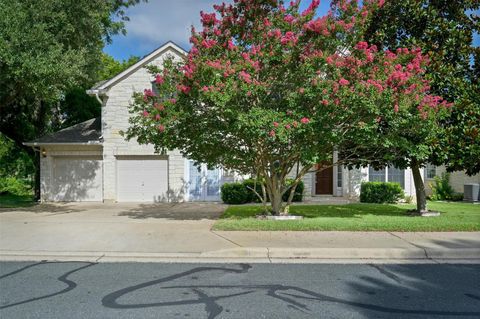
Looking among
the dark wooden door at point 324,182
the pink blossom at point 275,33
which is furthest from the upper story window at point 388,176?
the pink blossom at point 275,33

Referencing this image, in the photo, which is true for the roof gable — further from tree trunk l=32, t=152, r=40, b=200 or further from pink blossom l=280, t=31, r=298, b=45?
pink blossom l=280, t=31, r=298, b=45

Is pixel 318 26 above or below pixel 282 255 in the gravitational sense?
above

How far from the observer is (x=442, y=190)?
18.8 meters

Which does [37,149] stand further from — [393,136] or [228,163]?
[393,136]

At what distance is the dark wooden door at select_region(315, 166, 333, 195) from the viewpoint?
63.2ft

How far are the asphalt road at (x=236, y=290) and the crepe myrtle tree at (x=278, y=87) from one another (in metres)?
3.46

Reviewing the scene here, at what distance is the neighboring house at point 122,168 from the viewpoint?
696 inches

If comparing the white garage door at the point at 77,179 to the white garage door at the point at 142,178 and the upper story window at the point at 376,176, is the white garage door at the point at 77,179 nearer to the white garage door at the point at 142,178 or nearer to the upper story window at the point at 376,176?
the white garage door at the point at 142,178

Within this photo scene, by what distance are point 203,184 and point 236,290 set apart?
39.8ft

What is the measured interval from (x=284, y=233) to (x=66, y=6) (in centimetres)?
1019

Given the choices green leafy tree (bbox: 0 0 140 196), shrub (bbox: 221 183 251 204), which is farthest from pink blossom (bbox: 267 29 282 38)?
shrub (bbox: 221 183 251 204)

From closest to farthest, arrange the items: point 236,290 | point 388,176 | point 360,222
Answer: point 236,290
point 360,222
point 388,176

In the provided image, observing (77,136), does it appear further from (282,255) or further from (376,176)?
(282,255)

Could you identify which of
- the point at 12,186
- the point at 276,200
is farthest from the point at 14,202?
the point at 276,200
